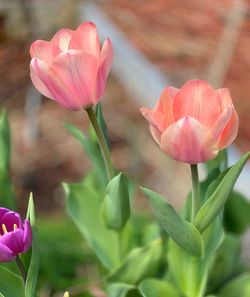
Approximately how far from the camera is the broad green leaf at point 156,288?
519 mm

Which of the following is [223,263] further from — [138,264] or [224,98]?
[224,98]

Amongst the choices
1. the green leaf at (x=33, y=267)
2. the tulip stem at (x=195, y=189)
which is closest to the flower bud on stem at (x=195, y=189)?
the tulip stem at (x=195, y=189)

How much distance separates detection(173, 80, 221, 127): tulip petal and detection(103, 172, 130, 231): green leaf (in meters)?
0.06

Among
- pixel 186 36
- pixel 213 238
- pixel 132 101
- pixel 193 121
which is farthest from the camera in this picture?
pixel 186 36

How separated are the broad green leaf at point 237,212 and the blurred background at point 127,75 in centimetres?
90

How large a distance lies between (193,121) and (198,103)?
0.02m

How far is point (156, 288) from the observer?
1.73 feet

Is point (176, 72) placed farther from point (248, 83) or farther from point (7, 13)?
point (7, 13)

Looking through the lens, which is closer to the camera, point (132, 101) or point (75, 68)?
point (75, 68)

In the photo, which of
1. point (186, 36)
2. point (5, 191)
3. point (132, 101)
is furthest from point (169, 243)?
point (186, 36)

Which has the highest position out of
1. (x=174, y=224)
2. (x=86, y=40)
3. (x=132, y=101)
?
(x=86, y=40)

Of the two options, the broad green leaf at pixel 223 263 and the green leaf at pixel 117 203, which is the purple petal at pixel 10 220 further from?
the broad green leaf at pixel 223 263

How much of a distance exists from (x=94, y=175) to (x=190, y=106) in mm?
215

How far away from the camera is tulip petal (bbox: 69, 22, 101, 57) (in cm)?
46
